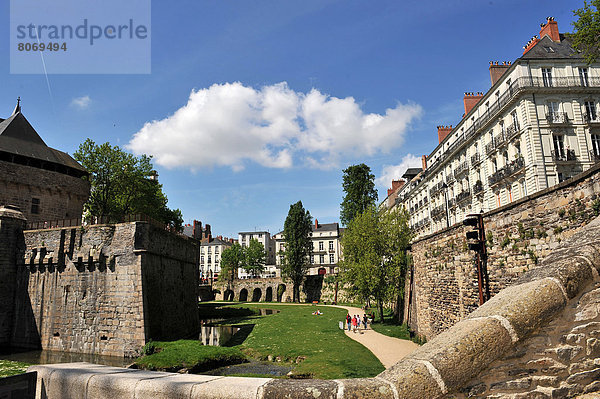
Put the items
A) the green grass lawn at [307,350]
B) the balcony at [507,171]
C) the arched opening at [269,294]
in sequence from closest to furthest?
the green grass lawn at [307,350] < the balcony at [507,171] < the arched opening at [269,294]

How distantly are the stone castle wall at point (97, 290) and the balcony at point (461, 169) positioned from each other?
2997cm

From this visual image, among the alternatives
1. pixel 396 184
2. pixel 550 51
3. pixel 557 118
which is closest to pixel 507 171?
pixel 557 118

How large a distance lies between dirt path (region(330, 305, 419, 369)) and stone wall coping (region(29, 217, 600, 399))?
38.4ft

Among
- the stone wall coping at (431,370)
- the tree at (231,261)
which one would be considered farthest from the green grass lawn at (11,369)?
the tree at (231,261)

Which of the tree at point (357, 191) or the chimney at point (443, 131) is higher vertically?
the chimney at point (443, 131)

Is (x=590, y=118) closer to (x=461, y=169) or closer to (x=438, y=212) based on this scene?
(x=461, y=169)

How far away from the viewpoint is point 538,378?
326 centimetres

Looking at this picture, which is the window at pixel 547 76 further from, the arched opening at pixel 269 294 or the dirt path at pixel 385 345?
the arched opening at pixel 269 294

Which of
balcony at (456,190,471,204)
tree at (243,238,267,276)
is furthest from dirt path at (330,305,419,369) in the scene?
tree at (243,238,267,276)

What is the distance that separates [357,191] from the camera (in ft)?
161

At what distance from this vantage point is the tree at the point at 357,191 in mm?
48781

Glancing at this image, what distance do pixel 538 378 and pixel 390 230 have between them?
25937mm

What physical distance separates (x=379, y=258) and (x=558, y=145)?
16.5 metres

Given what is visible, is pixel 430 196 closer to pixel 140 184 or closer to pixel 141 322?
pixel 140 184
